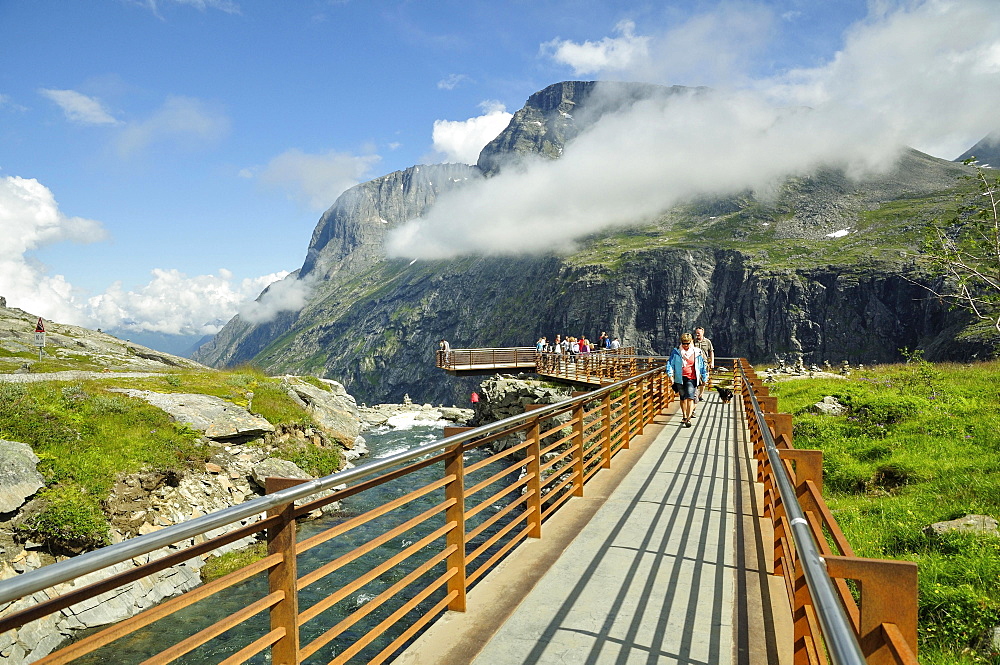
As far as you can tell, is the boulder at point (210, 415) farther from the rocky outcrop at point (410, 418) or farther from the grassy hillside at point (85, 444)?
the rocky outcrop at point (410, 418)

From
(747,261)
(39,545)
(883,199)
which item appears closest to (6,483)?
(39,545)

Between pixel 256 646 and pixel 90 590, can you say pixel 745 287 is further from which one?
pixel 90 590

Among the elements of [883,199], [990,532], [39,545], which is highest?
[883,199]

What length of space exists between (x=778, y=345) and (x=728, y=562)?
11179 centimetres

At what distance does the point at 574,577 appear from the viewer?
17.0 feet

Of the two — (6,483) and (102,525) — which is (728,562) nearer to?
(102,525)

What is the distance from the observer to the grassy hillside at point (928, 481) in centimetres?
475

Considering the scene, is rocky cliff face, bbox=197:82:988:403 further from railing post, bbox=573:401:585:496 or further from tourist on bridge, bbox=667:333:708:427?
railing post, bbox=573:401:585:496

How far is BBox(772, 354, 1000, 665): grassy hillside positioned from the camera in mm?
4754

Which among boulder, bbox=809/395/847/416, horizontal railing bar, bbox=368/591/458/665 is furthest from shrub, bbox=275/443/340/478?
boulder, bbox=809/395/847/416

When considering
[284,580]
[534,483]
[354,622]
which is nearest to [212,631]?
[284,580]

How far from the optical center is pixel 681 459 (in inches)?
419

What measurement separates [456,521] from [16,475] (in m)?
10.4

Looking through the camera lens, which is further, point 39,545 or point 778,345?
point 778,345
